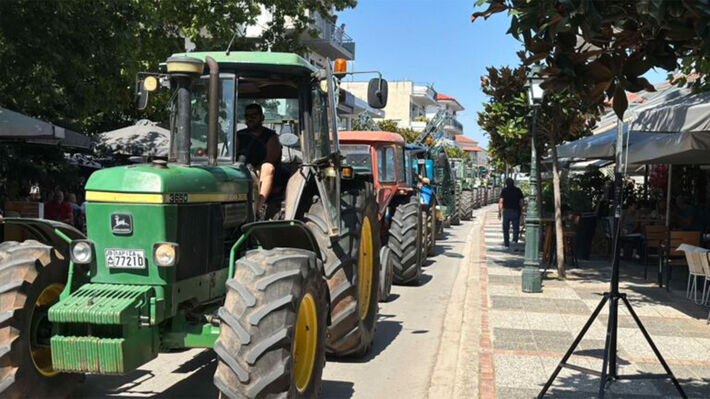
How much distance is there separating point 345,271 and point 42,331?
258cm

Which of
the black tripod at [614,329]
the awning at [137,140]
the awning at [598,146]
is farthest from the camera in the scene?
the awning at [137,140]

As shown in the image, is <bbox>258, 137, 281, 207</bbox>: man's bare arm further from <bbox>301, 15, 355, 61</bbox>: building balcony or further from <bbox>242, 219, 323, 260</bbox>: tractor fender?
<bbox>301, 15, 355, 61</bbox>: building balcony

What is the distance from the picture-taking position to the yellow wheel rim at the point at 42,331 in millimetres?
4723

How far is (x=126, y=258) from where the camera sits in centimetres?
460

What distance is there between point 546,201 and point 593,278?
630cm

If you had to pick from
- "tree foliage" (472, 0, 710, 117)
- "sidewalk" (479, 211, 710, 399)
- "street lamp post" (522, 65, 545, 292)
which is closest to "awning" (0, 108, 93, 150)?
"sidewalk" (479, 211, 710, 399)

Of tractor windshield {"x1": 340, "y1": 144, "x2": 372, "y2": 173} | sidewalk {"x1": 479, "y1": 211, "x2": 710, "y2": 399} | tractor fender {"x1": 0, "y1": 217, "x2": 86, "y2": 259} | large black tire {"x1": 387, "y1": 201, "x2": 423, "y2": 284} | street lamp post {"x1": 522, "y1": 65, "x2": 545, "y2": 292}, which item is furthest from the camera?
tractor windshield {"x1": 340, "y1": 144, "x2": 372, "y2": 173}

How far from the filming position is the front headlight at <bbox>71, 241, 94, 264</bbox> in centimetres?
461

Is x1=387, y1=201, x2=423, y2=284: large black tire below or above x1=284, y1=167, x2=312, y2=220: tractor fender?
below

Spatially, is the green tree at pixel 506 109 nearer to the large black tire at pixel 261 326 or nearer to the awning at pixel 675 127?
the awning at pixel 675 127

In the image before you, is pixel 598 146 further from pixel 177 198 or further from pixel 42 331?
pixel 42 331

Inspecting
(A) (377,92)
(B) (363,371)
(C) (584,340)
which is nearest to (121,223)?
(B) (363,371)

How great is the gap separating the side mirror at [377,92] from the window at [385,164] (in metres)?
5.60

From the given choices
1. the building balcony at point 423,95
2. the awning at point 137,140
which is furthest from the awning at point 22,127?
the building balcony at point 423,95
